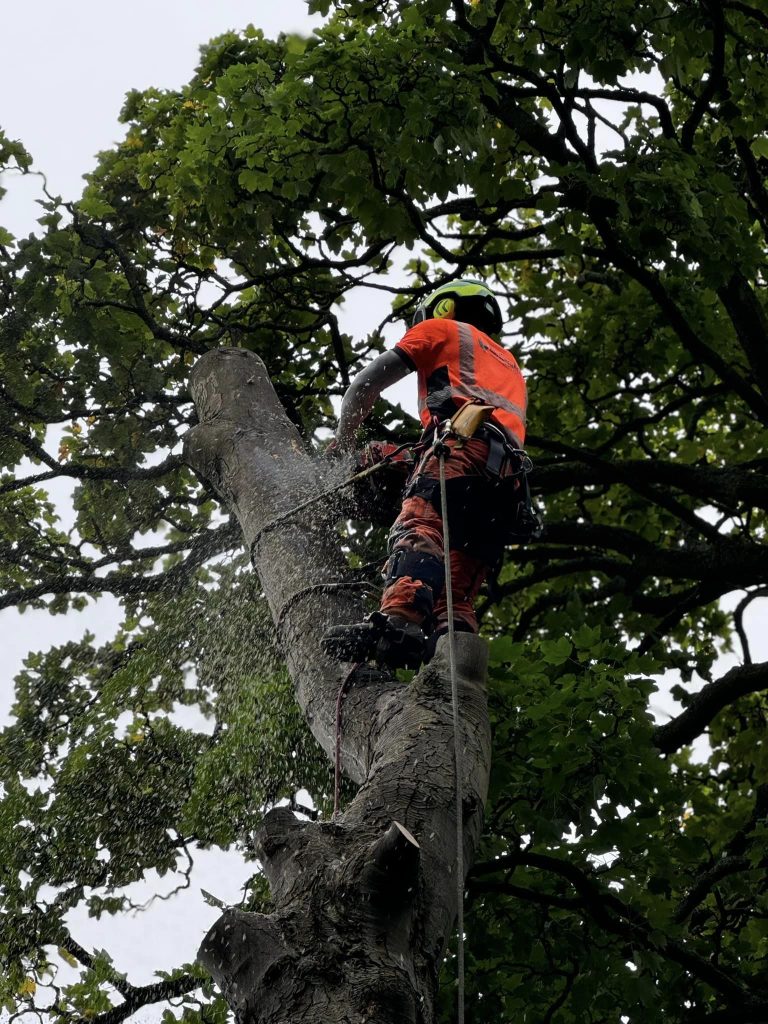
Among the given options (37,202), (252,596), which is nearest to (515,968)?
(252,596)

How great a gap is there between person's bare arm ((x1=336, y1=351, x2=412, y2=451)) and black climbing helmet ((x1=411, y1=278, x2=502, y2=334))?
68cm

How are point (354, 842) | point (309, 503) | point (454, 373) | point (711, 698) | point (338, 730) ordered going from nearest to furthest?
point (354, 842), point (338, 730), point (309, 503), point (454, 373), point (711, 698)

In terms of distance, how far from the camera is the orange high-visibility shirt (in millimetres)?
4504

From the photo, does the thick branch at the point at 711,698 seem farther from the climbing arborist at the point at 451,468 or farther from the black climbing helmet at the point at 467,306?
the black climbing helmet at the point at 467,306

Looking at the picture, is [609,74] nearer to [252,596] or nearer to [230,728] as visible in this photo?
[252,596]

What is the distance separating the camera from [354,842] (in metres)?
2.32

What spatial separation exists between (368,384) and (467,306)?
916 millimetres

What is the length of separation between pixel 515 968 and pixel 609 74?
4036 millimetres

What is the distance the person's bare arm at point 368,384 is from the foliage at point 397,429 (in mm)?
1018

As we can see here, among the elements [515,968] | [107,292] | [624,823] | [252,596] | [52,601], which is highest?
[107,292]

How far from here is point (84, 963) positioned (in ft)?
17.7

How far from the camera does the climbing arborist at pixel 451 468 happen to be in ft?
12.9

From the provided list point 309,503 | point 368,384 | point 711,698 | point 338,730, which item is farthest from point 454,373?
point 711,698

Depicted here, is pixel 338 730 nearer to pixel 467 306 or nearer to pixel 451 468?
pixel 451 468
